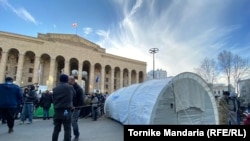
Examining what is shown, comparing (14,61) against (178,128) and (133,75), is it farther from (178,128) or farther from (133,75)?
(178,128)

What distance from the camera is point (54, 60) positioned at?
4681cm

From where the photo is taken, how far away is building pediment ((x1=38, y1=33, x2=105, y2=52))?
48125 mm

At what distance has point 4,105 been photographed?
21.4 ft

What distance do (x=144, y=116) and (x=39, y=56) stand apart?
44402 millimetres

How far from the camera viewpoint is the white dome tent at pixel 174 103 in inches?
264

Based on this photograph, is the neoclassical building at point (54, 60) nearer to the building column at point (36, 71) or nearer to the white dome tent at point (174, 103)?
the building column at point (36, 71)

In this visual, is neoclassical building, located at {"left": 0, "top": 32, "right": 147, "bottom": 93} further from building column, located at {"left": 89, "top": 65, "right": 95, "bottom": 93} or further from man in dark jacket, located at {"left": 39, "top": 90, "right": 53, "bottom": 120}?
man in dark jacket, located at {"left": 39, "top": 90, "right": 53, "bottom": 120}

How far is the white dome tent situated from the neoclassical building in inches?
1303

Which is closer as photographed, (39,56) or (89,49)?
(39,56)

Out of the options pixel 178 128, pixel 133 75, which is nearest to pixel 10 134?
pixel 178 128

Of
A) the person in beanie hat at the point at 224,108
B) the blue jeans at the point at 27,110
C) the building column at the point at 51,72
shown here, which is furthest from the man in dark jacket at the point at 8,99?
the building column at the point at 51,72

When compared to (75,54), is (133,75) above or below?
below

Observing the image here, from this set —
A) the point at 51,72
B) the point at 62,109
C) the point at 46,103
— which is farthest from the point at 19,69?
the point at 62,109

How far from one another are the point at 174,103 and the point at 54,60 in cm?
4481
